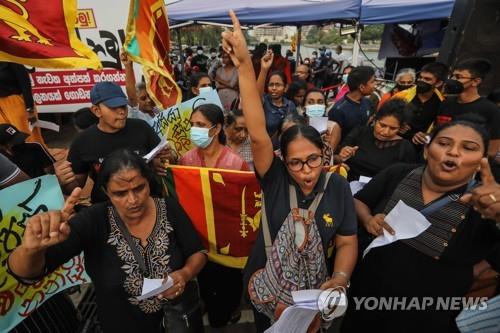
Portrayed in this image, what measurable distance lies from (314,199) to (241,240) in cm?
112

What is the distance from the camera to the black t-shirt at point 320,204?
167 cm

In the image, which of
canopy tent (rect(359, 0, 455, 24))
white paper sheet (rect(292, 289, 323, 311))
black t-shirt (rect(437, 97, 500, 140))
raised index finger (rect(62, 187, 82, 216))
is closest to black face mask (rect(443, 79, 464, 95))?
black t-shirt (rect(437, 97, 500, 140))

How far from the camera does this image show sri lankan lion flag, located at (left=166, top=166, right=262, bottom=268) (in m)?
2.47

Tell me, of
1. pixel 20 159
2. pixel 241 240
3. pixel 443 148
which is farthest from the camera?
pixel 241 240

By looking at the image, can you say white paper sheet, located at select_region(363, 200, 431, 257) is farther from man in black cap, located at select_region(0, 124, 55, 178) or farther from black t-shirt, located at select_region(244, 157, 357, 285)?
man in black cap, located at select_region(0, 124, 55, 178)

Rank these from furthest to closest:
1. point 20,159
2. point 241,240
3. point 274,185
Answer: point 241,240
point 20,159
point 274,185

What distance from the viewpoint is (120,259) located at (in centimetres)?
171

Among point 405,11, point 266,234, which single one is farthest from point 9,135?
point 405,11

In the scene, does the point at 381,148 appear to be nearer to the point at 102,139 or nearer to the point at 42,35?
the point at 102,139

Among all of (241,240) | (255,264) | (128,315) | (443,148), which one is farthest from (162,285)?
(443,148)

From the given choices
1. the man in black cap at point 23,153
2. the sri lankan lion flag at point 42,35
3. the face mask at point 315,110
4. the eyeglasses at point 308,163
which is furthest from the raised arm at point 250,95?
the face mask at point 315,110

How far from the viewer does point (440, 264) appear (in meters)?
1.70

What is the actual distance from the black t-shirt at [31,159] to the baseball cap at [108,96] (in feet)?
1.82

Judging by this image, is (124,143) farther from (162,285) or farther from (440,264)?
(440,264)
